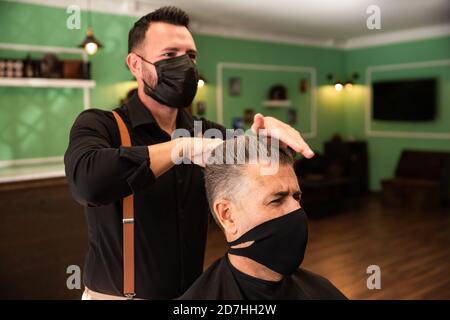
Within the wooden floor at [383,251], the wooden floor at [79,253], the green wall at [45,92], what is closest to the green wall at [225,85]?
the green wall at [45,92]

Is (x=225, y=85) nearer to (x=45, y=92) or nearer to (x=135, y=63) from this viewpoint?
(x=45, y=92)

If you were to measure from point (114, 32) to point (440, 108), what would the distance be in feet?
16.9

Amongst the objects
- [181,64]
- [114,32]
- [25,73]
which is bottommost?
[181,64]

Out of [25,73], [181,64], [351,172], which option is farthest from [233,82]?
[181,64]

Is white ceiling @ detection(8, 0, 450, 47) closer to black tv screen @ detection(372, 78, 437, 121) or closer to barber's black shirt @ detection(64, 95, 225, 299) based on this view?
black tv screen @ detection(372, 78, 437, 121)

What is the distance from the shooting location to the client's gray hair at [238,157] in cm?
116

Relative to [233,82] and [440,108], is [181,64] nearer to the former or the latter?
[233,82]

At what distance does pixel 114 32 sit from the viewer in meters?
4.80

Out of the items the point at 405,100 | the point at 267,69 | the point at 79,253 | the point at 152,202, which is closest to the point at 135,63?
the point at 152,202

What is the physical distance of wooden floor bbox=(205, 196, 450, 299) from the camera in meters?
3.69

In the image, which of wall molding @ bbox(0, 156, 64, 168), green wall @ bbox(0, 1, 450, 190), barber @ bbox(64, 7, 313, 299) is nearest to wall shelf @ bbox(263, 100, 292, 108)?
green wall @ bbox(0, 1, 450, 190)

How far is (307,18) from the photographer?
19.5ft

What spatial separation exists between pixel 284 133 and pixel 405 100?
6890 millimetres

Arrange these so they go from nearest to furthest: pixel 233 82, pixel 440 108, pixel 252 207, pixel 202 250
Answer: pixel 252 207 < pixel 202 250 < pixel 233 82 < pixel 440 108
